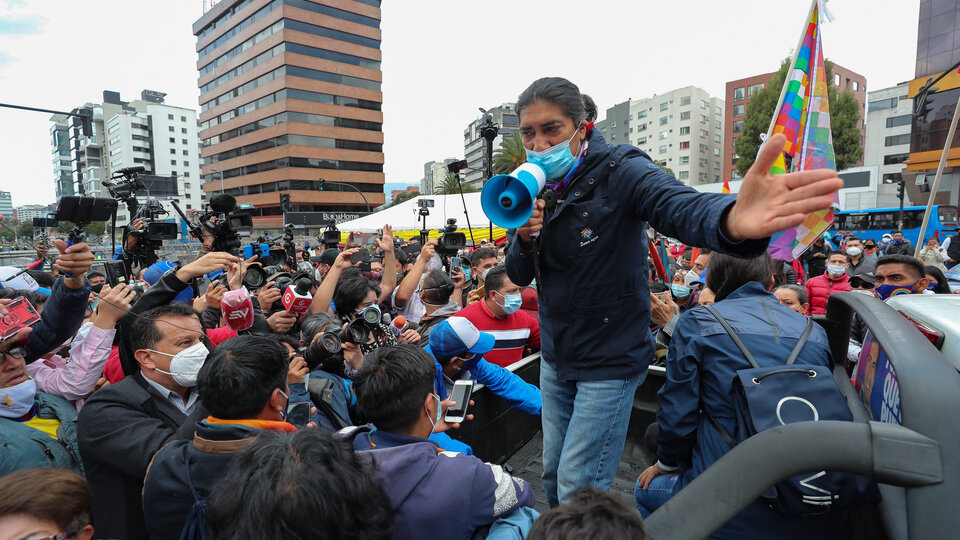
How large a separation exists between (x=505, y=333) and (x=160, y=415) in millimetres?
2618

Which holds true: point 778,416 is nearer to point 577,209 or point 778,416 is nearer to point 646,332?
point 646,332

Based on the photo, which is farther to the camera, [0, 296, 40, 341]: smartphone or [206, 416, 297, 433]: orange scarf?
[0, 296, 40, 341]: smartphone

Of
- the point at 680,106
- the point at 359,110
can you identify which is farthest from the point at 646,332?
the point at 680,106

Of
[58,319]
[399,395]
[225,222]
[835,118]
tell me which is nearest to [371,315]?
[399,395]

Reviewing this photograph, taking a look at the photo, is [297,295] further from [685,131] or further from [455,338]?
[685,131]

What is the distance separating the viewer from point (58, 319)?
2.93 metres

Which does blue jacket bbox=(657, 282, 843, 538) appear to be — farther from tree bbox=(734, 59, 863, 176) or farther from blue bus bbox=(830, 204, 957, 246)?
tree bbox=(734, 59, 863, 176)

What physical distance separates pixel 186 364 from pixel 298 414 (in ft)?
2.62

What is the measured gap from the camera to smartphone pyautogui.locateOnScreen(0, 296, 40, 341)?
257 cm

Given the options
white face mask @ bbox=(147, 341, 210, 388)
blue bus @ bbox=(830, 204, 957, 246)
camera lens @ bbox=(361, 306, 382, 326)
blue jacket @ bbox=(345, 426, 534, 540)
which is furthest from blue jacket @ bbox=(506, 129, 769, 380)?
blue bus @ bbox=(830, 204, 957, 246)

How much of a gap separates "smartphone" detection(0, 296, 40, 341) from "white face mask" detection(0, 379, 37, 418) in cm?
27

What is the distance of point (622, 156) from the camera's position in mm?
2012

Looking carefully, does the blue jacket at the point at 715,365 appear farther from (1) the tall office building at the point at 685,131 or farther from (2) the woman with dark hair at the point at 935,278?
(1) the tall office building at the point at 685,131

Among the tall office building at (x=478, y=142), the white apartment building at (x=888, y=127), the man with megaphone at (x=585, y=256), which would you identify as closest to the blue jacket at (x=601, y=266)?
the man with megaphone at (x=585, y=256)
